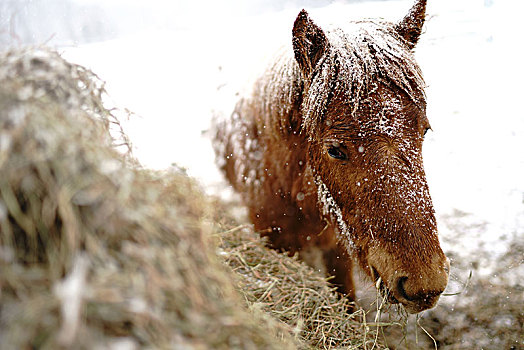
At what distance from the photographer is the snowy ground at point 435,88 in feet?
7.79

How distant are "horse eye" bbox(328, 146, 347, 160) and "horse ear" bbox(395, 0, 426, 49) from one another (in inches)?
22.7

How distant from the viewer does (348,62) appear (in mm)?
1190

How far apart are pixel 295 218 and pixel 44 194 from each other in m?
1.37

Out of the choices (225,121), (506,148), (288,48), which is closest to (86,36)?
(225,121)

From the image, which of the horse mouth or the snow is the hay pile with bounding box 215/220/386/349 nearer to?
the horse mouth

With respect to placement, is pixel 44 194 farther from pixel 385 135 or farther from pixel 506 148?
pixel 506 148

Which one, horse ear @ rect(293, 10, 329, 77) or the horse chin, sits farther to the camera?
horse ear @ rect(293, 10, 329, 77)

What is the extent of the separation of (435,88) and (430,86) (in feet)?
3.47

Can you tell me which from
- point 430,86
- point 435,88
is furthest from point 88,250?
point 435,88

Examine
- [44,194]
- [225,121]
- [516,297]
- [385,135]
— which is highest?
[44,194]

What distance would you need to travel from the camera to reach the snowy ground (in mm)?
2375

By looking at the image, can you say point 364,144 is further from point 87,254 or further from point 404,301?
point 87,254

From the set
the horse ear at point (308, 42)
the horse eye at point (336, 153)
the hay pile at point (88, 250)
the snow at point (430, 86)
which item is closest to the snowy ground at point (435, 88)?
the snow at point (430, 86)

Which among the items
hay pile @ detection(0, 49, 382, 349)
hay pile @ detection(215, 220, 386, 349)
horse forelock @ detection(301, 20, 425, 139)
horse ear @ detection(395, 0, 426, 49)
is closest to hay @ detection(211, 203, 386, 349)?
hay pile @ detection(215, 220, 386, 349)
